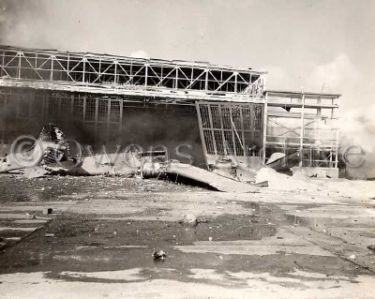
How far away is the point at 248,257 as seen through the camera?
445 cm

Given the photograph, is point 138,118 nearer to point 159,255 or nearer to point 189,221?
point 189,221

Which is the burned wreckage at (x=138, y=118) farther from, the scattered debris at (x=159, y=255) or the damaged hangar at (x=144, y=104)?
the scattered debris at (x=159, y=255)

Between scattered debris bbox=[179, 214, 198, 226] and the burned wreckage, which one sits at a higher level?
the burned wreckage

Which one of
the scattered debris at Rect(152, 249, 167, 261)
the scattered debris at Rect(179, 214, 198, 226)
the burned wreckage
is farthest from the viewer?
the burned wreckage

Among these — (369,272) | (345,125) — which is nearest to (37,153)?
(369,272)

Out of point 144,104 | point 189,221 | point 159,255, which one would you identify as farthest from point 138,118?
point 159,255

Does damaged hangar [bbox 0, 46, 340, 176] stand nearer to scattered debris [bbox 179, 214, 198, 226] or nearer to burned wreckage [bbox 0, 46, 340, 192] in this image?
burned wreckage [bbox 0, 46, 340, 192]

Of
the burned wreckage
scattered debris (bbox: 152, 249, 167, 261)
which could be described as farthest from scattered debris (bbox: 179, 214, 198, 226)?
the burned wreckage

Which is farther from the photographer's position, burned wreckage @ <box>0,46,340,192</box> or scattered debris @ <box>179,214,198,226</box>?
burned wreckage @ <box>0,46,340,192</box>

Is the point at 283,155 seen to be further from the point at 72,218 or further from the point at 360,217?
the point at 72,218

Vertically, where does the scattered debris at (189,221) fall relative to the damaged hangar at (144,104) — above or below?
below

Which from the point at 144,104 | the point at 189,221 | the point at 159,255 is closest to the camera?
the point at 159,255

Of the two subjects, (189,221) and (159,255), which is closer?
(159,255)

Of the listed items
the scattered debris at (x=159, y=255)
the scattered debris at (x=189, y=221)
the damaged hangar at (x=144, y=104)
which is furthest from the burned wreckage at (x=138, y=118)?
the scattered debris at (x=159, y=255)
